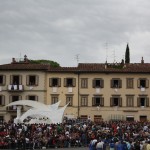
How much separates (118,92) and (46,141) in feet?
102

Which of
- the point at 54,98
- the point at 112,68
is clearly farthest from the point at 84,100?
the point at 112,68

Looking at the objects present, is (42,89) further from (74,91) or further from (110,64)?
(110,64)

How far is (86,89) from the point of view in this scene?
230 feet

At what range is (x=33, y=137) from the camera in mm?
39781

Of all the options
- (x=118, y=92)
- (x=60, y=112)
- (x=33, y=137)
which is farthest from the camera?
(x=118, y=92)

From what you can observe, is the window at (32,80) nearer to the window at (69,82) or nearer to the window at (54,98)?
the window at (54,98)

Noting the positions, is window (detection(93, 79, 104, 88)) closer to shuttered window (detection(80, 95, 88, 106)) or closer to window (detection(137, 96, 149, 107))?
shuttered window (detection(80, 95, 88, 106))

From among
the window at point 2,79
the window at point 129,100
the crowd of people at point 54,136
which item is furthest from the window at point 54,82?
the crowd of people at point 54,136

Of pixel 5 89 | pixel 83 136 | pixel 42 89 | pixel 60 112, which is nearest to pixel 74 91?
pixel 42 89

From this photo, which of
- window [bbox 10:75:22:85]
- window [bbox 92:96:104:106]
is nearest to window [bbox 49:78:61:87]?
window [bbox 10:75:22:85]

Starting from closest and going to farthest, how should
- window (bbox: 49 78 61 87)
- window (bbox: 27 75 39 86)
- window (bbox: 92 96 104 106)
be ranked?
window (bbox: 92 96 104 106) → window (bbox: 49 78 61 87) → window (bbox: 27 75 39 86)

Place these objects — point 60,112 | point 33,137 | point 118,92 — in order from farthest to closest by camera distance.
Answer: point 118,92
point 60,112
point 33,137

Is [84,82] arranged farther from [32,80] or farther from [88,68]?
[32,80]

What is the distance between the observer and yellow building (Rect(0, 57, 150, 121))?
2751 inches
